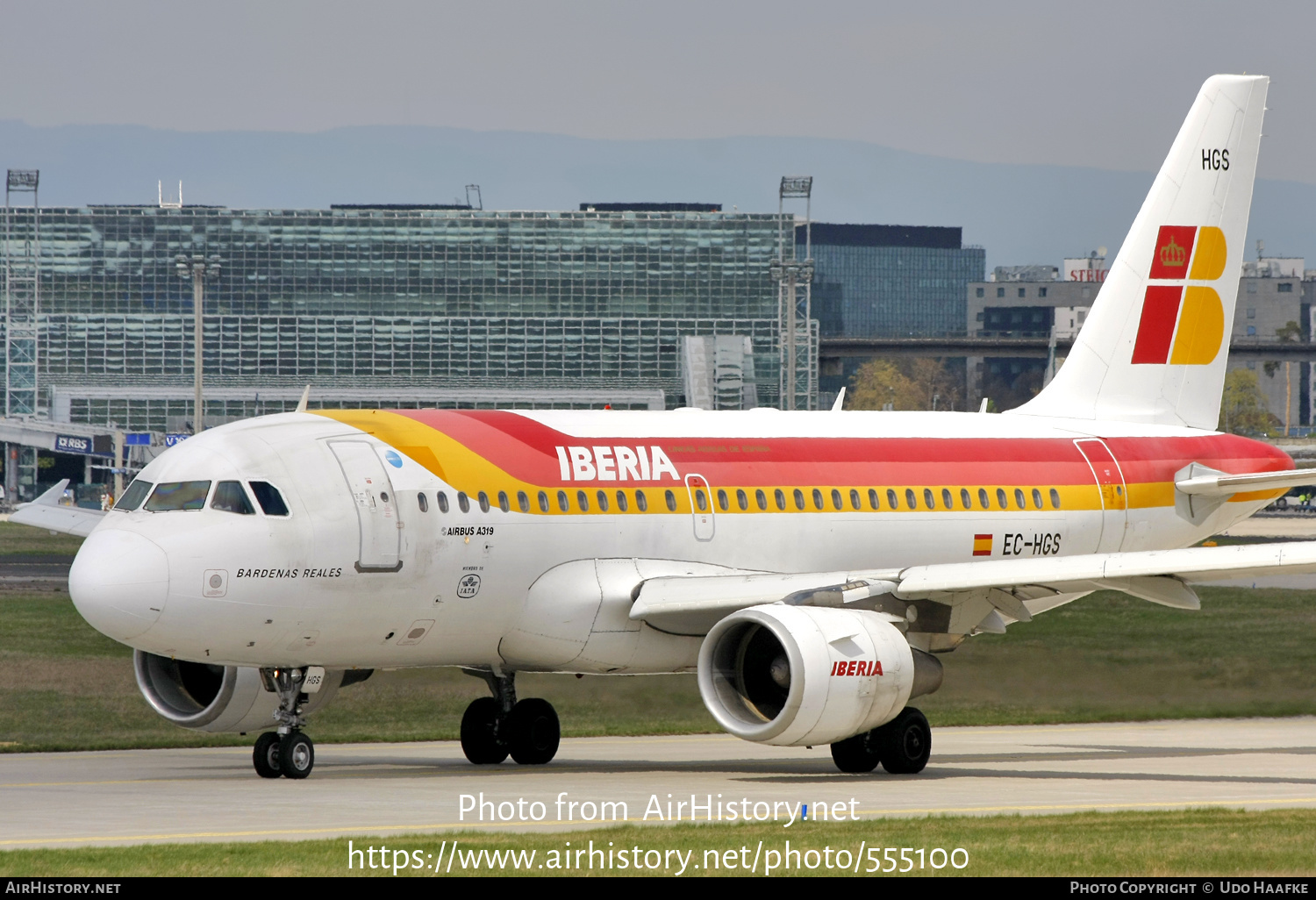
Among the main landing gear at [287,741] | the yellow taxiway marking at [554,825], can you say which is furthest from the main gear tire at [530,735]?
the yellow taxiway marking at [554,825]

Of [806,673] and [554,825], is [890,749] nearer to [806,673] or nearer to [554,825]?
[806,673]

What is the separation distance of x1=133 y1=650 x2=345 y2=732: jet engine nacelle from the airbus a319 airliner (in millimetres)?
42

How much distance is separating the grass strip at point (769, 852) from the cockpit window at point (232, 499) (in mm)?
6502

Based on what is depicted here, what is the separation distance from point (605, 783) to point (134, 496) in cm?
685

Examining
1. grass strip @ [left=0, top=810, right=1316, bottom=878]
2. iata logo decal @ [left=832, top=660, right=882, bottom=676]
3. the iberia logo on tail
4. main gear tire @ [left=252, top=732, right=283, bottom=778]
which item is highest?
the iberia logo on tail

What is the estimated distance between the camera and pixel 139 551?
73.6ft

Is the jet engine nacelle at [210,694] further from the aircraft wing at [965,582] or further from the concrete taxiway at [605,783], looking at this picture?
the aircraft wing at [965,582]

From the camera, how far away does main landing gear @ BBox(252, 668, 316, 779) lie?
79.3 ft

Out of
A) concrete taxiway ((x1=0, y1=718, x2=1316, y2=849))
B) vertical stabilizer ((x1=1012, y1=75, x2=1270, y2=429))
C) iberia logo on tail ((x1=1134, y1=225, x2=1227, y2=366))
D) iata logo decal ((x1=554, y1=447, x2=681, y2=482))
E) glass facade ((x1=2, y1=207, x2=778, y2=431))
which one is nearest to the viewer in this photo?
concrete taxiway ((x1=0, y1=718, x2=1316, y2=849))

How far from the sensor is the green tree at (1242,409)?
186250mm

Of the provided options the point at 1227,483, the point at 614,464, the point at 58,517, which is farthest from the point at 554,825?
the point at 1227,483

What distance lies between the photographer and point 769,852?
1686 centimetres

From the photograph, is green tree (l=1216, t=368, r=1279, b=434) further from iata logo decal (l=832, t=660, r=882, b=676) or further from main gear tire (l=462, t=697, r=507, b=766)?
iata logo decal (l=832, t=660, r=882, b=676)

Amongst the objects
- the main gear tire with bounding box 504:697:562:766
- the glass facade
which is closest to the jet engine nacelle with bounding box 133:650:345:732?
the main gear tire with bounding box 504:697:562:766
